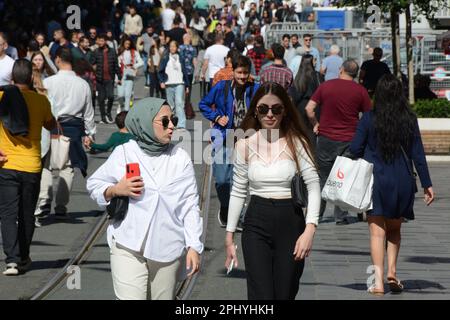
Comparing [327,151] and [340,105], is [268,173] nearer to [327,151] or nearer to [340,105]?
[340,105]

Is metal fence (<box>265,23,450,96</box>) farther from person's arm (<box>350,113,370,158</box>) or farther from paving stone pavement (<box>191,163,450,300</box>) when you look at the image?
person's arm (<box>350,113,370,158</box>)

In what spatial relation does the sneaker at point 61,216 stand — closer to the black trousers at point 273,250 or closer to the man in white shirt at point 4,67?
the man in white shirt at point 4,67

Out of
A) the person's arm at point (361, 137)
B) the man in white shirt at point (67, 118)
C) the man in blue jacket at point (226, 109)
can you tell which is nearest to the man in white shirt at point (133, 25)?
the man in white shirt at point (67, 118)

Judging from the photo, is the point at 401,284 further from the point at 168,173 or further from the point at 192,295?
the point at 168,173

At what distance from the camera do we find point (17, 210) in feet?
38.0

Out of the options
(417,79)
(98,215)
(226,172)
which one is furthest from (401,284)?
(417,79)

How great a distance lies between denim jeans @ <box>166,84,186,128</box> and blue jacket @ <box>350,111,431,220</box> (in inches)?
551

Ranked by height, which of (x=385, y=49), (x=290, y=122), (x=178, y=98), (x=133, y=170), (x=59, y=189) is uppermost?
(x=290, y=122)

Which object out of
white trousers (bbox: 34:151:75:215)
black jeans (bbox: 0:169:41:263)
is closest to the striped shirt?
white trousers (bbox: 34:151:75:215)

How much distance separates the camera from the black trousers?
7.74 metres

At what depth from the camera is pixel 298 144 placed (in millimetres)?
7969

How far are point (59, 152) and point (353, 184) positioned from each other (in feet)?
17.7

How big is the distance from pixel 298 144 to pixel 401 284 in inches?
128

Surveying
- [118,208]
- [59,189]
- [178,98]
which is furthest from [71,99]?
[178,98]
